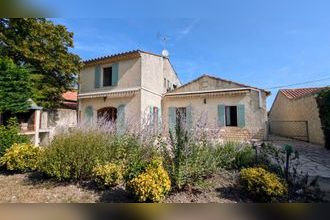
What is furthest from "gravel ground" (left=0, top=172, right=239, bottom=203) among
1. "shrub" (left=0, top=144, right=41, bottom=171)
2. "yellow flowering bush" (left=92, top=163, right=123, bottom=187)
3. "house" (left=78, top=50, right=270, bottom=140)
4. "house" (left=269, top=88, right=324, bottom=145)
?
"house" (left=269, top=88, right=324, bottom=145)

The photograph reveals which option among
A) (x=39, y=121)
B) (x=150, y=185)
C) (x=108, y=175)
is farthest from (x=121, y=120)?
(x=39, y=121)

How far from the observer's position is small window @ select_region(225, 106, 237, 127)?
63.9 ft

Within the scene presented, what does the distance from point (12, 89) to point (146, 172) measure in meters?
11.9

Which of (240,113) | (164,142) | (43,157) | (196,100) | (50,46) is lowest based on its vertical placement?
(43,157)

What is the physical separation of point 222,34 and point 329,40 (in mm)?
3355

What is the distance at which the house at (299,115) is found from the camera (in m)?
16.3

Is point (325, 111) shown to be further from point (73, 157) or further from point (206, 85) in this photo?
point (73, 157)

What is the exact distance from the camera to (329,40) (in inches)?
267

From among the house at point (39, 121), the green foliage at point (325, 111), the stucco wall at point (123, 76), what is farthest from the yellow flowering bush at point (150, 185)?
the stucco wall at point (123, 76)

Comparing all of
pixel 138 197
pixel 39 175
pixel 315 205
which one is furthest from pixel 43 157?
pixel 315 205

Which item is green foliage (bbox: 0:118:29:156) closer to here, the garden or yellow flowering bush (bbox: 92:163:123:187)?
the garden

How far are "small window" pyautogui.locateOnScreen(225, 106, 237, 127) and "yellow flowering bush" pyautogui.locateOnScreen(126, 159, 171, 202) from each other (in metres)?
15.6
